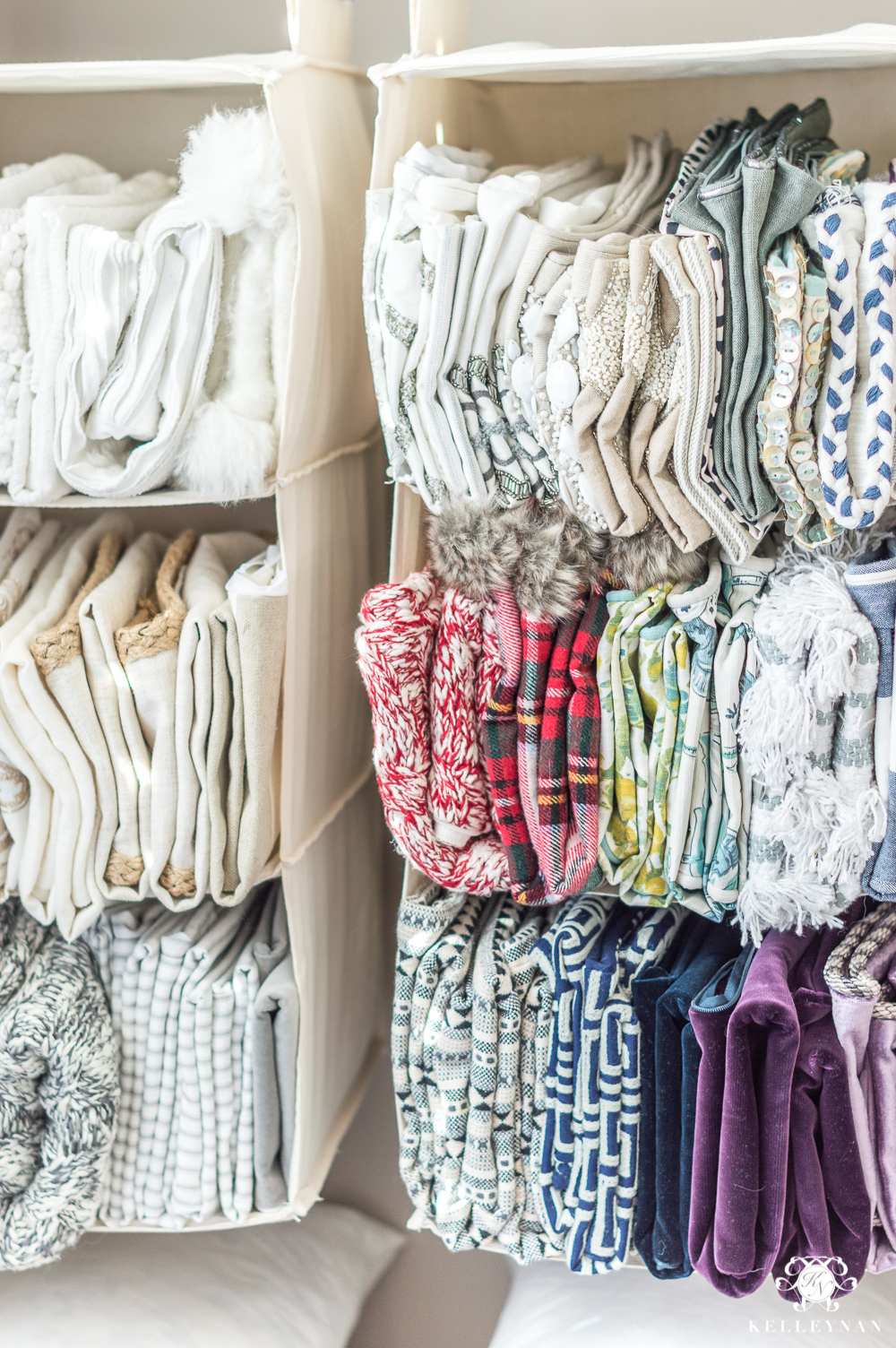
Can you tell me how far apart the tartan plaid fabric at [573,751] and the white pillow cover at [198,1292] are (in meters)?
0.93

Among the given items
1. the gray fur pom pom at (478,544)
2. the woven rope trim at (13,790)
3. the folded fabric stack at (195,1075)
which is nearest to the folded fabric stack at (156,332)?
the gray fur pom pom at (478,544)

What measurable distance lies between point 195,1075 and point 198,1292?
416 mm

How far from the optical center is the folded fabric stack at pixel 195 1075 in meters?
1.51

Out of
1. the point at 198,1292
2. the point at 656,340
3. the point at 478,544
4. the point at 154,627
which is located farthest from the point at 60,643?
the point at 198,1292

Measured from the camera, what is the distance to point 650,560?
121 cm

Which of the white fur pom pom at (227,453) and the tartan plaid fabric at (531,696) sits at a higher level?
the white fur pom pom at (227,453)

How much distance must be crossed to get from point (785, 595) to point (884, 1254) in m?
0.83

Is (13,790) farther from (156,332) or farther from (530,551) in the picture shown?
(530,551)

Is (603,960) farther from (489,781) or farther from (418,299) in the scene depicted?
(418,299)

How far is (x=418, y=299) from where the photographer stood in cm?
115

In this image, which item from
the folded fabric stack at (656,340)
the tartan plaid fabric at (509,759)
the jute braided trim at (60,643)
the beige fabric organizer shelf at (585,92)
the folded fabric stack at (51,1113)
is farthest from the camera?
the folded fabric stack at (51,1113)

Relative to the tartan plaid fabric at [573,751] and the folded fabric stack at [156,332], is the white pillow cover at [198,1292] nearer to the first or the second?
the tartan plaid fabric at [573,751]

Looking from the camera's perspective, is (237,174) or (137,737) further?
(137,737)

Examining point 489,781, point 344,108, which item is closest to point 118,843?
point 489,781
